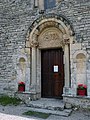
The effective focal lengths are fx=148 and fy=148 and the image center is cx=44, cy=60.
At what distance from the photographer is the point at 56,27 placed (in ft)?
18.7

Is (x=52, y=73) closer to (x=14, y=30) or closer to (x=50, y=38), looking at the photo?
(x=50, y=38)

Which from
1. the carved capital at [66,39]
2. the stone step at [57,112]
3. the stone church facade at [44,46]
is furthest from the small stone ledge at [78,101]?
the carved capital at [66,39]

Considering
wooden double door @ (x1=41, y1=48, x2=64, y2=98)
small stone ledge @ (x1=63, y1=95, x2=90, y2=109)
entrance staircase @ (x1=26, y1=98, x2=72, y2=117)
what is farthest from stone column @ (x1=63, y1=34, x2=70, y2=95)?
entrance staircase @ (x1=26, y1=98, x2=72, y2=117)

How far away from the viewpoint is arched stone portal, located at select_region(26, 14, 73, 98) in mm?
5380

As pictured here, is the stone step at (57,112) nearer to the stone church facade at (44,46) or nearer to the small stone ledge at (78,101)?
the small stone ledge at (78,101)

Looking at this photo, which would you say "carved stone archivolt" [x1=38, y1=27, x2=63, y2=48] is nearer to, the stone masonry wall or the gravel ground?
the stone masonry wall

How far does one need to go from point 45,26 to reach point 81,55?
1809 mm

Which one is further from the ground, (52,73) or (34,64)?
(34,64)

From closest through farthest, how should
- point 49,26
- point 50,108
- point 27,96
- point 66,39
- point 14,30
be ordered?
point 50,108 < point 66,39 < point 27,96 < point 49,26 < point 14,30

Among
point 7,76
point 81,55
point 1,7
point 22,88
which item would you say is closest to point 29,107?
point 22,88

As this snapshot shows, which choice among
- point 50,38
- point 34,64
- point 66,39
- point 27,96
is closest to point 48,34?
point 50,38

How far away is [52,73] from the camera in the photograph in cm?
592

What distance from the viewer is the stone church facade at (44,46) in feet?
16.7

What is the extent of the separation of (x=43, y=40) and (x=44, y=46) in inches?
10.1
